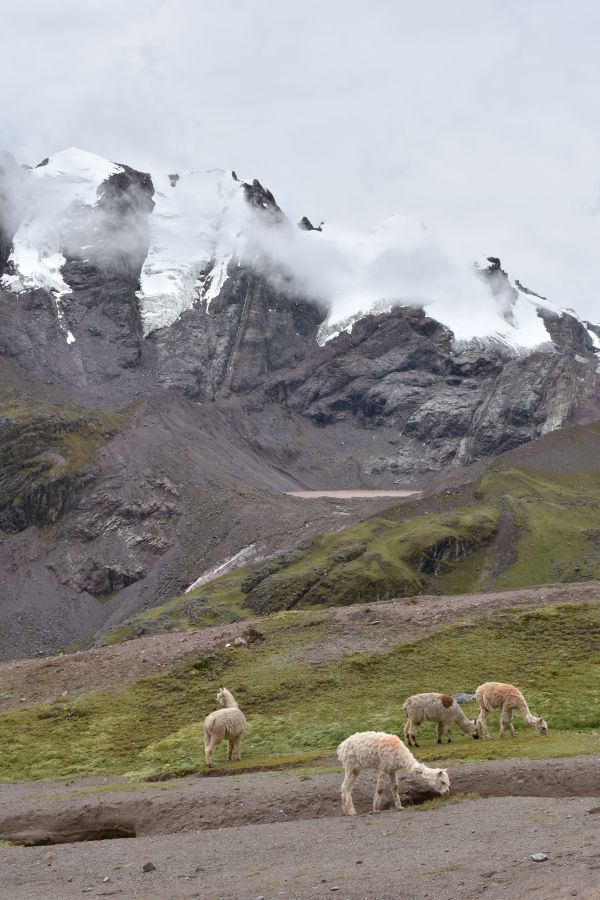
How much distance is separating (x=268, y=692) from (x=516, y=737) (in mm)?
18909

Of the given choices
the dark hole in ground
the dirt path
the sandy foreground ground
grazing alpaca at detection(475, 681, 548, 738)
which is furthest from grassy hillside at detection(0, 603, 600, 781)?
the dark hole in ground

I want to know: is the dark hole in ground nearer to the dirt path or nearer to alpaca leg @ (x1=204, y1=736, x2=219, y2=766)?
alpaca leg @ (x1=204, y1=736, x2=219, y2=766)

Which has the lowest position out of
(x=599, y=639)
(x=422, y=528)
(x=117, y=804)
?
(x=117, y=804)

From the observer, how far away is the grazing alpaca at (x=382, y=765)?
2709 cm

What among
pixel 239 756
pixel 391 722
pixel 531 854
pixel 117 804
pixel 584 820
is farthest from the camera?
pixel 391 722

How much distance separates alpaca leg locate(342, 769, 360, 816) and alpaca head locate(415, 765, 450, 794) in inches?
80.7

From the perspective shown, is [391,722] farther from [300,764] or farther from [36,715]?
[36,715]

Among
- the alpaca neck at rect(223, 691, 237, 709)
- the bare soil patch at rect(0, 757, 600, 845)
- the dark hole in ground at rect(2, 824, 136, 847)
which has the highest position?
the alpaca neck at rect(223, 691, 237, 709)

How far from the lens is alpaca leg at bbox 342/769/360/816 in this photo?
27120 millimetres

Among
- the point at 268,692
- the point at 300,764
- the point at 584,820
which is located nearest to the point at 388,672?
the point at 268,692

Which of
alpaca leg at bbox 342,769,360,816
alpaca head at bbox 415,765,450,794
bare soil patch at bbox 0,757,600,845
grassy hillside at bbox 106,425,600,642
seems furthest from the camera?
grassy hillside at bbox 106,425,600,642

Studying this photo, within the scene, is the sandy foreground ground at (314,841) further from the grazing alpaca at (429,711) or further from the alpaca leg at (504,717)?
the alpaca leg at (504,717)

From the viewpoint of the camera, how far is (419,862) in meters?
20.1

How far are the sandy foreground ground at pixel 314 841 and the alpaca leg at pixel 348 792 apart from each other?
0.46 m
